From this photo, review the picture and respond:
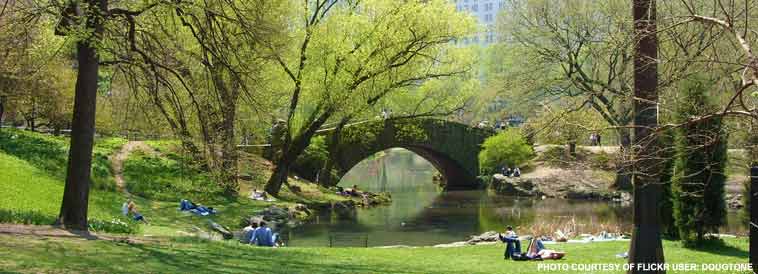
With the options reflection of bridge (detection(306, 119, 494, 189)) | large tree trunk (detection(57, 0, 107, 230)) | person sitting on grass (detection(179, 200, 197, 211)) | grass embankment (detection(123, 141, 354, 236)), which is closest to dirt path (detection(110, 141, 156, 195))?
grass embankment (detection(123, 141, 354, 236))

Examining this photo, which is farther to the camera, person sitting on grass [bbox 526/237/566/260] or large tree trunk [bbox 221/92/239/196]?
large tree trunk [bbox 221/92/239/196]

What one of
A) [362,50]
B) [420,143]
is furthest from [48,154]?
[420,143]

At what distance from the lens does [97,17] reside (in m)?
12.7

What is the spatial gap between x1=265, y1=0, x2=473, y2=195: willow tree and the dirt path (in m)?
6.59

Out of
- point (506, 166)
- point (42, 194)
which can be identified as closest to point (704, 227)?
point (42, 194)

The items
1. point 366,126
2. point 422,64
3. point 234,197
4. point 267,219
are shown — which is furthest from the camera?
point 366,126

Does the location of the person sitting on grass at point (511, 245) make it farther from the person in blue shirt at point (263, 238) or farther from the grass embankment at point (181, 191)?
the grass embankment at point (181, 191)

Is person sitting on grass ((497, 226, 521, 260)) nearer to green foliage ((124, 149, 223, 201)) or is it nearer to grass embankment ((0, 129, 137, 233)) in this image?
grass embankment ((0, 129, 137, 233))

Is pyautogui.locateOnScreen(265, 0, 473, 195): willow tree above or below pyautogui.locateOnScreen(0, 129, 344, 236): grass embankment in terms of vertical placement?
above

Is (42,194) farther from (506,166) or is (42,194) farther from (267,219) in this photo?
(506,166)

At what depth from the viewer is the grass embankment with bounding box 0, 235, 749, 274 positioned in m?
9.77

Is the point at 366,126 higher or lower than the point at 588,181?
higher

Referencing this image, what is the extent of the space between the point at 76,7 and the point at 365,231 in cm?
1393

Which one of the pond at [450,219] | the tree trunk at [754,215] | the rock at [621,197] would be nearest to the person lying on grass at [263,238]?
the pond at [450,219]
